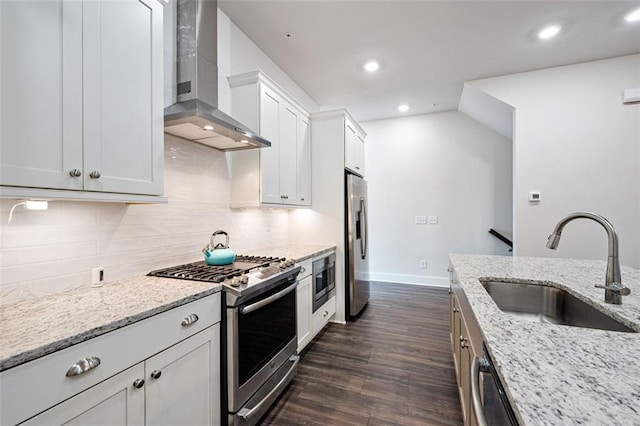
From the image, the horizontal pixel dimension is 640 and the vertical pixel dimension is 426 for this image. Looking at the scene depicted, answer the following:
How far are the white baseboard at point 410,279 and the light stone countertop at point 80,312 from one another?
13.3 ft

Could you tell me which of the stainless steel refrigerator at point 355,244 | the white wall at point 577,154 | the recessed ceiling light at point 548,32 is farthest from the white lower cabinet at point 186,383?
the recessed ceiling light at point 548,32

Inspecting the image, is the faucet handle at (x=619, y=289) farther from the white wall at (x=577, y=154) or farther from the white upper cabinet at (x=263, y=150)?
the white wall at (x=577, y=154)

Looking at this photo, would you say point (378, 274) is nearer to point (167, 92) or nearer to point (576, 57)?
point (576, 57)

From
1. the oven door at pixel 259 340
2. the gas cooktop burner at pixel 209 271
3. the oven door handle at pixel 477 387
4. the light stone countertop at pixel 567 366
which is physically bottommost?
the oven door at pixel 259 340

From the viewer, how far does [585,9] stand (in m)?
2.28

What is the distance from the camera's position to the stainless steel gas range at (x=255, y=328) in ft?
4.89

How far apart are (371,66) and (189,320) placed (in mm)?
3121

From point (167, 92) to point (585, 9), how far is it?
3.37 m

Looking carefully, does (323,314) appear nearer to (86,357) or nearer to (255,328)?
(255,328)

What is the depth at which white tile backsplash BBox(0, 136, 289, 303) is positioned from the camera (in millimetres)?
1220

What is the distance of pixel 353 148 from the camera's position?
140 inches

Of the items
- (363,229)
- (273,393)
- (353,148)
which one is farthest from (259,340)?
(353,148)

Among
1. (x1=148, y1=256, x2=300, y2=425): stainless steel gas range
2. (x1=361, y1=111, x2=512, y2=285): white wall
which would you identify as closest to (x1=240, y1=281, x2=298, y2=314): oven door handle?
(x1=148, y1=256, x2=300, y2=425): stainless steel gas range

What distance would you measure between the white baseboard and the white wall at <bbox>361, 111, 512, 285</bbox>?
A: 16mm
